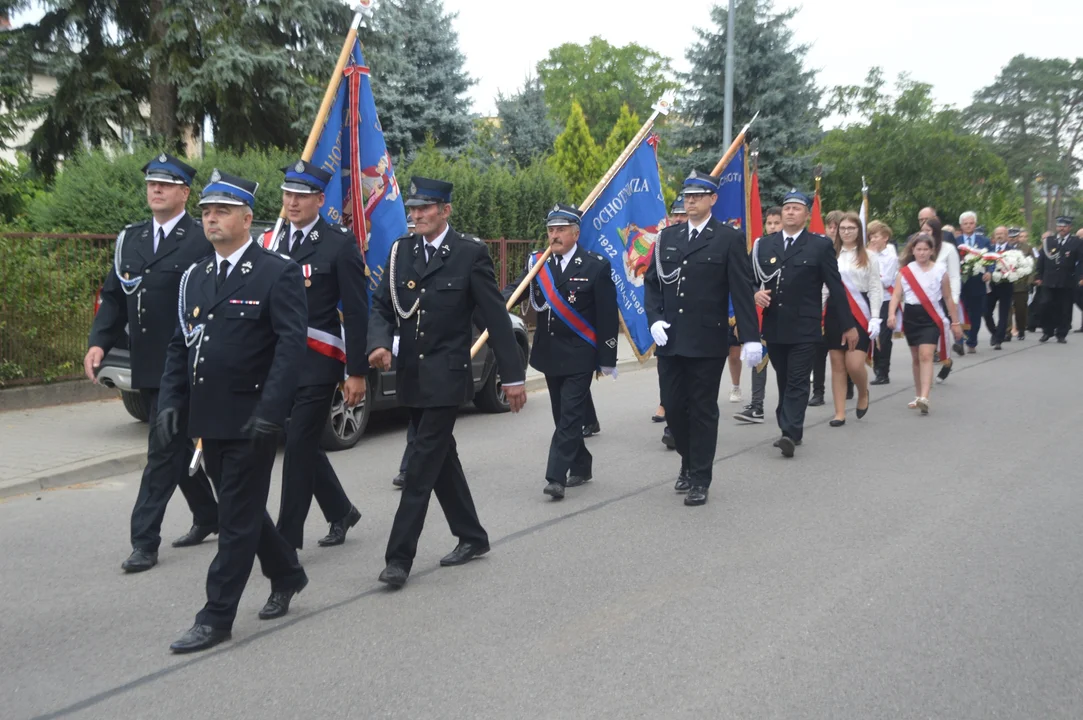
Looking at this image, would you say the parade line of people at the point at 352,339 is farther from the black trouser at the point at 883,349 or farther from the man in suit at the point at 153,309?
the black trouser at the point at 883,349

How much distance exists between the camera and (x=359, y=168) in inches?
287

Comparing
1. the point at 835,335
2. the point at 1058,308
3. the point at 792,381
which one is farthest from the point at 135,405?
the point at 1058,308

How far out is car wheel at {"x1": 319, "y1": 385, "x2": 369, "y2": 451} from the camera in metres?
9.12

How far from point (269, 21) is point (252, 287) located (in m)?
13.7

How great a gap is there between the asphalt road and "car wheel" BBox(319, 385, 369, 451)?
71cm

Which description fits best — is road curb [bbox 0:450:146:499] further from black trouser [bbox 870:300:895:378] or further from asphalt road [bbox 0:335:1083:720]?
black trouser [bbox 870:300:895:378]

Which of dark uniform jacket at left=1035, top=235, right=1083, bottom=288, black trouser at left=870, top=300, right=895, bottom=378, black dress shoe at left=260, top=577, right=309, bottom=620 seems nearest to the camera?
black dress shoe at left=260, top=577, right=309, bottom=620

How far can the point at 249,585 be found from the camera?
5.50 meters

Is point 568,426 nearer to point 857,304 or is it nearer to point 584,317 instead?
point 584,317

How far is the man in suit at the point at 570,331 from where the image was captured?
24.5ft

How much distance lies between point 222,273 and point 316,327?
1102mm

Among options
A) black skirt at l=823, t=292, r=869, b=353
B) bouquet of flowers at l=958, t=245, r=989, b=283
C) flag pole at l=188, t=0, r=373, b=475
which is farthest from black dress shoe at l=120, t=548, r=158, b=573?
bouquet of flowers at l=958, t=245, r=989, b=283

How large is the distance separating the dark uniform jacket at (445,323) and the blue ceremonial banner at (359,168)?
1614mm

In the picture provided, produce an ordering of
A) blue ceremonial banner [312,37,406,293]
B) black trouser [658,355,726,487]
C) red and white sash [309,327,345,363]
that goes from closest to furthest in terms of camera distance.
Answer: red and white sash [309,327,345,363]
blue ceremonial banner [312,37,406,293]
black trouser [658,355,726,487]
